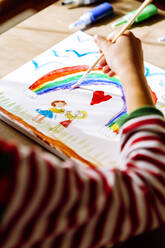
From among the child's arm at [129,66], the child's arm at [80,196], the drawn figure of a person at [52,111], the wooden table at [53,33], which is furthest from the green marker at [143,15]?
the child's arm at [80,196]

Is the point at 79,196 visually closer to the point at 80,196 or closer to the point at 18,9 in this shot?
the point at 80,196

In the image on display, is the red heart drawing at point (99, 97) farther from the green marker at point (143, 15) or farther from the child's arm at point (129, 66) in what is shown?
the green marker at point (143, 15)

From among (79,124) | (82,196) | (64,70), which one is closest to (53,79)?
(64,70)

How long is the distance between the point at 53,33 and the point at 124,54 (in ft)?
1.00

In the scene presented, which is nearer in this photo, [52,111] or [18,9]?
[52,111]

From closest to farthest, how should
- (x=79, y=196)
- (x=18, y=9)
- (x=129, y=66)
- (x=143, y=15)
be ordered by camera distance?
(x=79, y=196), (x=129, y=66), (x=143, y=15), (x=18, y=9)

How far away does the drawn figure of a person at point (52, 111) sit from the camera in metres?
0.61

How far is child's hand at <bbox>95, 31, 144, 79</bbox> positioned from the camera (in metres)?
0.55

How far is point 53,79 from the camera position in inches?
27.2

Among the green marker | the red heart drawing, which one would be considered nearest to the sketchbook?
the red heart drawing

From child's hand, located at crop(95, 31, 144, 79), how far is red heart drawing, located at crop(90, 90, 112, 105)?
6cm

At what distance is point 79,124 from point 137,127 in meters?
0.17

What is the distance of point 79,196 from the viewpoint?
331mm

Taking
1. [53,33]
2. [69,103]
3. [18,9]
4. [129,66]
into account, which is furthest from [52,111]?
[18,9]
